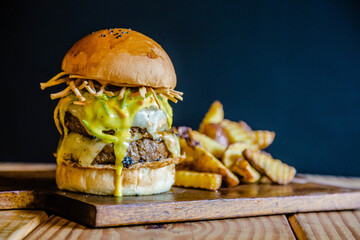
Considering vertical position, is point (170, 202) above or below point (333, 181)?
above

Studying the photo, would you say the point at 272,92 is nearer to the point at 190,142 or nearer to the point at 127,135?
the point at 190,142

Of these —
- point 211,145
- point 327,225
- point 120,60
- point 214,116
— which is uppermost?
point 120,60

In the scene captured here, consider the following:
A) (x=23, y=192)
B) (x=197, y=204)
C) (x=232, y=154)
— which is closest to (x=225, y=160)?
(x=232, y=154)

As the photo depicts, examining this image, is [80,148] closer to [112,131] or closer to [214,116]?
[112,131]

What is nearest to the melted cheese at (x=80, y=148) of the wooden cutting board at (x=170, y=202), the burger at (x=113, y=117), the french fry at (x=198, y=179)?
the burger at (x=113, y=117)

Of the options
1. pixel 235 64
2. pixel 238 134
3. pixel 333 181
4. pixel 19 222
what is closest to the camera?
pixel 19 222

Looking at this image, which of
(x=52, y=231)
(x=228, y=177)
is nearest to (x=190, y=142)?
(x=228, y=177)

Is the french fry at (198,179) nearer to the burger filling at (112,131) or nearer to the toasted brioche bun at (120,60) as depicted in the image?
the burger filling at (112,131)
